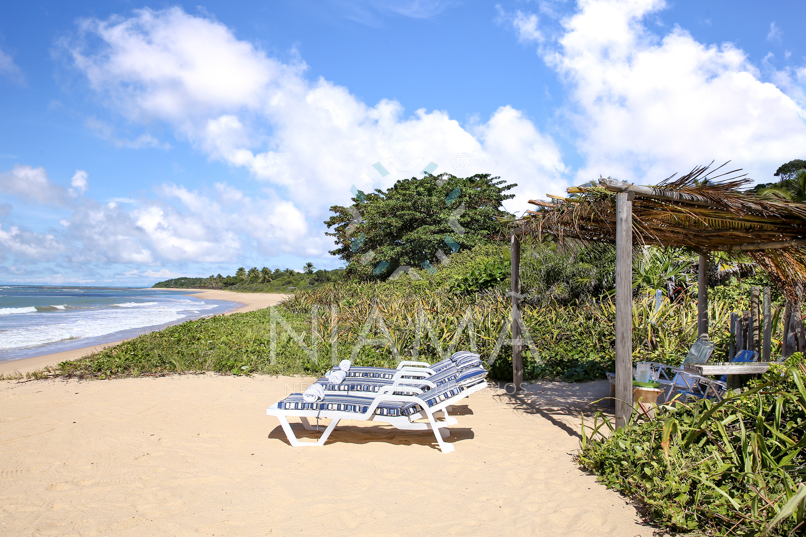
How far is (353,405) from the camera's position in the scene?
4316 millimetres

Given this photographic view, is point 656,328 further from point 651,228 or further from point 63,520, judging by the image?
point 63,520

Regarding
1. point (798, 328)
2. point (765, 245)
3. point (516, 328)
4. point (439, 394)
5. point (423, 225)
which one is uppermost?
point (423, 225)

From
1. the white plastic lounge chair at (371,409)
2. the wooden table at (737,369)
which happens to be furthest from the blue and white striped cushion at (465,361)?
the wooden table at (737,369)

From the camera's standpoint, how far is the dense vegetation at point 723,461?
2.66m

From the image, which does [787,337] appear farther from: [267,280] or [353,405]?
[267,280]

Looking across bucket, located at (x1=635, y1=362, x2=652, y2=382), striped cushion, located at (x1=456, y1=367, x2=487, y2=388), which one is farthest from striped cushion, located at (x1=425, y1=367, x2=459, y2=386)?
bucket, located at (x1=635, y1=362, x2=652, y2=382)

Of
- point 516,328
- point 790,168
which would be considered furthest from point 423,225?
point 790,168

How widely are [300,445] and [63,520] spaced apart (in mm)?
1818

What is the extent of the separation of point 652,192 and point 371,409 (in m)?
3.07

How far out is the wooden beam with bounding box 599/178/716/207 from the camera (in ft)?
13.1

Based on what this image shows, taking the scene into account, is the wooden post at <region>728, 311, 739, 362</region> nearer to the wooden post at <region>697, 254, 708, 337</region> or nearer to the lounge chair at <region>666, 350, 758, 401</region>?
the lounge chair at <region>666, 350, 758, 401</region>

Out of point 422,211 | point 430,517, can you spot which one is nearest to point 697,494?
point 430,517

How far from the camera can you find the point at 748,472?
2.84m

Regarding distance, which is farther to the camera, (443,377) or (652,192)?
(443,377)
